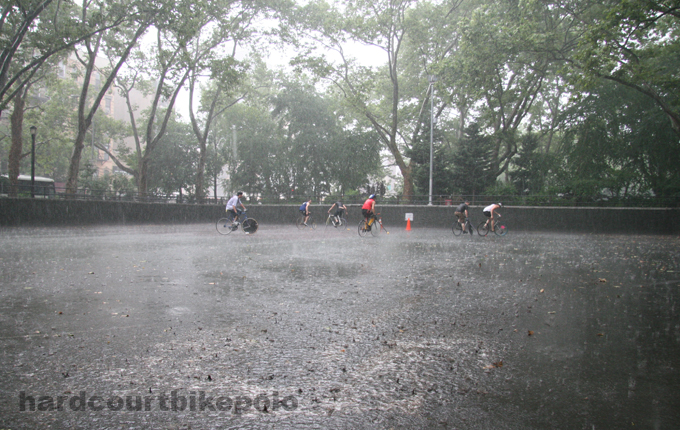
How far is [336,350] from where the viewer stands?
4.09 metres

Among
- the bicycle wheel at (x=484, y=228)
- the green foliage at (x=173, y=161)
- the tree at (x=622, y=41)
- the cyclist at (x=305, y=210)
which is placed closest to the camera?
the tree at (x=622, y=41)

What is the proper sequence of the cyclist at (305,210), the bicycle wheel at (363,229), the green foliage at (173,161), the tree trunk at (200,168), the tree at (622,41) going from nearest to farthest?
the tree at (622,41) → the bicycle wheel at (363,229) → the cyclist at (305,210) → the tree trunk at (200,168) → the green foliage at (173,161)

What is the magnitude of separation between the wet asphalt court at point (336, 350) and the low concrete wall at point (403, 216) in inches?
594

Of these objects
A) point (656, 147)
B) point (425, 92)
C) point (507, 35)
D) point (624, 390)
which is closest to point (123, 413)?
point (624, 390)

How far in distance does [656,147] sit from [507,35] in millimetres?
12095

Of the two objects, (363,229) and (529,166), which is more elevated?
(529,166)

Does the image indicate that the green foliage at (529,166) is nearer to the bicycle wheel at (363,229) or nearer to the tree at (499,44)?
the tree at (499,44)

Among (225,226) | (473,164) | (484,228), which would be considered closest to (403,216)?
(473,164)

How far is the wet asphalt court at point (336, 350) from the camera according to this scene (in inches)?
115

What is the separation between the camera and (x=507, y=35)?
21.8 metres

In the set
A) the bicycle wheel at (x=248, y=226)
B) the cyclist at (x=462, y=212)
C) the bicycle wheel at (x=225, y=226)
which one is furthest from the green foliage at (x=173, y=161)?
the cyclist at (x=462, y=212)

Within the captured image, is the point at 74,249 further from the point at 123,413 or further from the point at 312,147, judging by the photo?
the point at 312,147

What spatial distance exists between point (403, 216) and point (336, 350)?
24.0m

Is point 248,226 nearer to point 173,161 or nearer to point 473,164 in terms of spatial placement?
point 473,164
